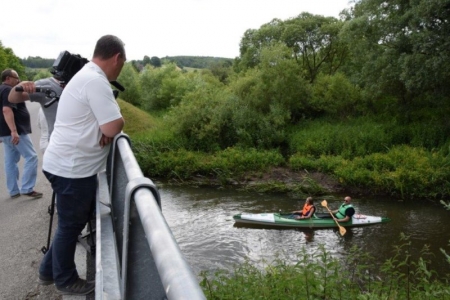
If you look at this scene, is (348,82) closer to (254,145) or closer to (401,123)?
(401,123)

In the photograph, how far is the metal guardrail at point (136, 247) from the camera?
1166 mm

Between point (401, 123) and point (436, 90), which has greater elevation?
point (436, 90)

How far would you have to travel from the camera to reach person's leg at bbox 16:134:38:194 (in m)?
7.15

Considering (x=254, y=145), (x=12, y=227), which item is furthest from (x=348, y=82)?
(x=12, y=227)

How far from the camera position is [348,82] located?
27.6 m

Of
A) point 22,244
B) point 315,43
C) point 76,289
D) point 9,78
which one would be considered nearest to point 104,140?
point 76,289

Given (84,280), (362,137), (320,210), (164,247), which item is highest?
(164,247)

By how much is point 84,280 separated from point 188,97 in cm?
2441

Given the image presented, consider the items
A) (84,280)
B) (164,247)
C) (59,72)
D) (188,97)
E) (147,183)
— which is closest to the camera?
(164,247)

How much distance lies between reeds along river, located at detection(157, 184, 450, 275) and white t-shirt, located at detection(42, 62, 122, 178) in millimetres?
8551

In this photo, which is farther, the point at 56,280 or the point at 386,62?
the point at 386,62

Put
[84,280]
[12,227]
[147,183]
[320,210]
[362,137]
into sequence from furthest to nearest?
[362,137] < [320,210] < [12,227] < [84,280] < [147,183]

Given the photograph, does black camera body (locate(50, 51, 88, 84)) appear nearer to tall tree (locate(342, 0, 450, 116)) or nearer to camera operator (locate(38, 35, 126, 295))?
camera operator (locate(38, 35, 126, 295))

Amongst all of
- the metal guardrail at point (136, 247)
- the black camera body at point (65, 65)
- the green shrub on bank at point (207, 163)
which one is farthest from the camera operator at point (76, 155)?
the green shrub on bank at point (207, 163)
